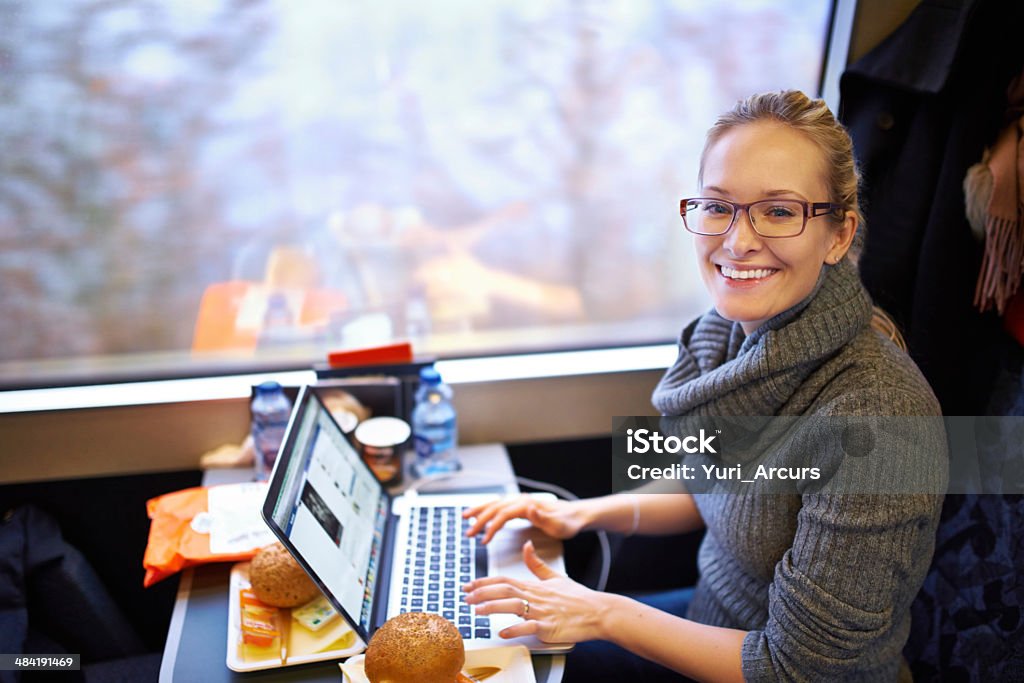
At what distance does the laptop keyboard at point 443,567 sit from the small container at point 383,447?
0.33ft

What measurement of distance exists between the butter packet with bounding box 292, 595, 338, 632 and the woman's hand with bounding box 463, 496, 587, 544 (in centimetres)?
26

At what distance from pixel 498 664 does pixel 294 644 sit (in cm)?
30

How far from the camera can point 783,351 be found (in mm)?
1116

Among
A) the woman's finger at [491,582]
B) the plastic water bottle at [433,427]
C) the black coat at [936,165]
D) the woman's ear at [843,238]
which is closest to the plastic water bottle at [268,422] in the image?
the plastic water bottle at [433,427]

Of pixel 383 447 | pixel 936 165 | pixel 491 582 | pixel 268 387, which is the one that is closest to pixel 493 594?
pixel 491 582

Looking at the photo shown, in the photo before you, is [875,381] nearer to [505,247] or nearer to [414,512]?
[414,512]

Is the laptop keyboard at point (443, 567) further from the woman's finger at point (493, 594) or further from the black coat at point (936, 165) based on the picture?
the black coat at point (936, 165)

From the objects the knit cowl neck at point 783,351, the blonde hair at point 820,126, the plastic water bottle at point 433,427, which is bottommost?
the plastic water bottle at point 433,427

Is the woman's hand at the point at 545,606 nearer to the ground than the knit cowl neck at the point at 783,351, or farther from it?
nearer to the ground

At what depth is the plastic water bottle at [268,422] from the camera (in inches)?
59.2

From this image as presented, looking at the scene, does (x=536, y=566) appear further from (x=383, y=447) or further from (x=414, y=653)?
(x=383, y=447)

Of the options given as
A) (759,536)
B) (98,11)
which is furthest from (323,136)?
(759,536)

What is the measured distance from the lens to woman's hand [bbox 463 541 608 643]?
112 cm

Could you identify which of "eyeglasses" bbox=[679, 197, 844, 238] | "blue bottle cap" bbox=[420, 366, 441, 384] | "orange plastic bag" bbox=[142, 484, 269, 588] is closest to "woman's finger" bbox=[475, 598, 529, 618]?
"orange plastic bag" bbox=[142, 484, 269, 588]
